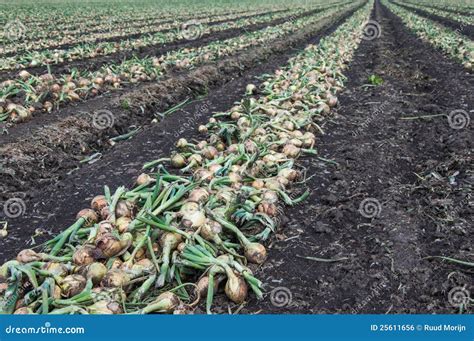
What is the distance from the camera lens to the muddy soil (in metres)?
2.72

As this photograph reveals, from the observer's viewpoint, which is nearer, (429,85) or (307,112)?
(307,112)

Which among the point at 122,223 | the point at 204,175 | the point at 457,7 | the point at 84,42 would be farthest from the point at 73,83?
the point at 457,7

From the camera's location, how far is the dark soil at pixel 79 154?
3715 mm

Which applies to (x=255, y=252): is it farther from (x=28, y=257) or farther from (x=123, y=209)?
(x=28, y=257)

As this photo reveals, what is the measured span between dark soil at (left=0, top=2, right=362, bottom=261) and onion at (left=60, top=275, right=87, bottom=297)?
3.01ft

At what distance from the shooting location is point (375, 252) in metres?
3.11

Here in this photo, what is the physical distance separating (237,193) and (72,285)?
1253 mm

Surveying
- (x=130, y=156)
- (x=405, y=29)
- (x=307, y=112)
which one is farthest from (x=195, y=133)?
(x=405, y=29)

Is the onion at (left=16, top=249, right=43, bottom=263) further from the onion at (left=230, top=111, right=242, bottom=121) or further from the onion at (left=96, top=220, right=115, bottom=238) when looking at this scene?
the onion at (left=230, top=111, right=242, bottom=121)

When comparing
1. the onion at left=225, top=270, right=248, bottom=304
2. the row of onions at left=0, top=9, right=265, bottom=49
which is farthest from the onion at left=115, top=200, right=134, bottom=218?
the row of onions at left=0, top=9, right=265, bottom=49

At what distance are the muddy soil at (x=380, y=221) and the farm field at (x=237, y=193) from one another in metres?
0.01

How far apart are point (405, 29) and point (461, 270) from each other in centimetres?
1461

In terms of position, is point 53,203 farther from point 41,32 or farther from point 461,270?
point 41,32

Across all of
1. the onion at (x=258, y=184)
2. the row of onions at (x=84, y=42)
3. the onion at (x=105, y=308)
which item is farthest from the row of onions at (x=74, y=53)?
the onion at (x=105, y=308)
